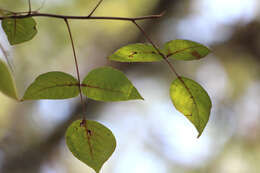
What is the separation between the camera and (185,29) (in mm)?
1848

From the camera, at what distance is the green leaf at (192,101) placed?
366 millimetres

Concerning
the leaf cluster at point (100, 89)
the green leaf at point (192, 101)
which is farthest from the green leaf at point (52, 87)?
the green leaf at point (192, 101)

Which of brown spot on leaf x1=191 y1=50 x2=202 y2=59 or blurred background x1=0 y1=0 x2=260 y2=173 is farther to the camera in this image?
blurred background x1=0 y1=0 x2=260 y2=173

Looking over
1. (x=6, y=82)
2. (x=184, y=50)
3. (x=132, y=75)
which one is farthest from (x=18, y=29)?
(x=132, y=75)

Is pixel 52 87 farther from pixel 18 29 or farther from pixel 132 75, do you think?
pixel 132 75

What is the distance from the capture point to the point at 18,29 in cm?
36

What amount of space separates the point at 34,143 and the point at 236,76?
108cm

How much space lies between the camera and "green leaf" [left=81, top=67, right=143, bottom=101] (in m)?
0.35

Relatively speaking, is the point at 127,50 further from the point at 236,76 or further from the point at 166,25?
the point at 236,76

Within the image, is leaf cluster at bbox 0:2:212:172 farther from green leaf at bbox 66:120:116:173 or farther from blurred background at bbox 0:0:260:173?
blurred background at bbox 0:0:260:173

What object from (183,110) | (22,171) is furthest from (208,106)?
(22,171)

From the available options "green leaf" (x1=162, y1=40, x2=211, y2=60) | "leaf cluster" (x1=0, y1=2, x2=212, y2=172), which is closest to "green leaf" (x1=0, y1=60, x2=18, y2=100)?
"leaf cluster" (x1=0, y1=2, x2=212, y2=172)

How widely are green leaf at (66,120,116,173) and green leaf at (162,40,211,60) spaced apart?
0.34ft

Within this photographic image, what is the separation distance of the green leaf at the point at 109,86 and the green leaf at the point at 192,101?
5 centimetres
